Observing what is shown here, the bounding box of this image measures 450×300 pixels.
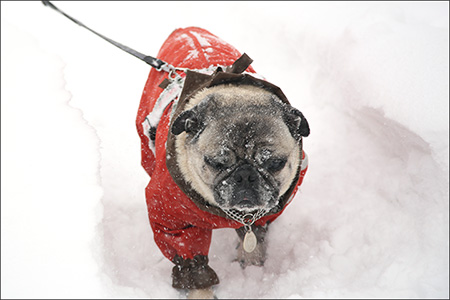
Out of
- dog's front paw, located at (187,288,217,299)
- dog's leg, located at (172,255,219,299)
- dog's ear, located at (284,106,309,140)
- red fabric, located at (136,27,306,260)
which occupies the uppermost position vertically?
dog's ear, located at (284,106,309,140)

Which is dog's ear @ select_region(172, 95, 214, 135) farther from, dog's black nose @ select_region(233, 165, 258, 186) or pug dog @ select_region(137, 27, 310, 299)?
dog's black nose @ select_region(233, 165, 258, 186)

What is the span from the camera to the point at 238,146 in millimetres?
2854

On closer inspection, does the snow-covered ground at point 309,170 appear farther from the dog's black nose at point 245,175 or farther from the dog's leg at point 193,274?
the dog's black nose at point 245,175

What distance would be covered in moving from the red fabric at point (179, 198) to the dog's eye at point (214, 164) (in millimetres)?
397

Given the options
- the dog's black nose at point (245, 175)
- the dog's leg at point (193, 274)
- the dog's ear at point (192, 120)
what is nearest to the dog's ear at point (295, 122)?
the dog's black nose at point (245, 175)

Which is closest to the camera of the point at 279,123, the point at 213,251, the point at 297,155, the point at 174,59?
the point at 279,123

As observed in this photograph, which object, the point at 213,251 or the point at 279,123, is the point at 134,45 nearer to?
the point at 213,251

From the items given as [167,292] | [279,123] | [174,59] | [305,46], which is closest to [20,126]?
[174,59]

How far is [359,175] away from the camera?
180 inches

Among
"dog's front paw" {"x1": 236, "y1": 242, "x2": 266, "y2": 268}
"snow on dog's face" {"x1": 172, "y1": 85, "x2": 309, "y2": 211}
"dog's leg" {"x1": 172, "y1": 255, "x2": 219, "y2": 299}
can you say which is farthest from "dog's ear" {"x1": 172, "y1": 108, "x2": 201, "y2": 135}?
"dog's front paw" {"x1": 236, "y1": 242, "x2": 266, "y2": 268}

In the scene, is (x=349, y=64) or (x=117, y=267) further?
(x=349, y=64)

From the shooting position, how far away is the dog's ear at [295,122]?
2.99 metres

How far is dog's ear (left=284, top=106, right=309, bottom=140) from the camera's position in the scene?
9.81ft

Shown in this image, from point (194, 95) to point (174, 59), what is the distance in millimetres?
1019
